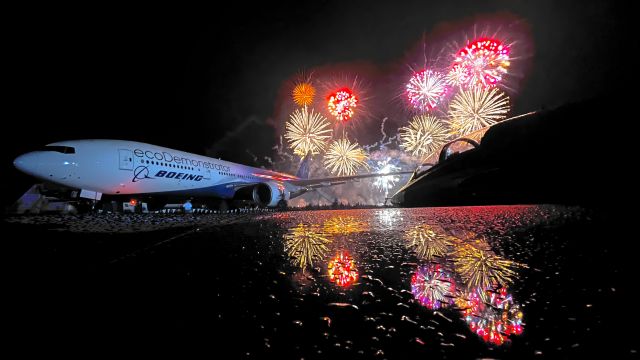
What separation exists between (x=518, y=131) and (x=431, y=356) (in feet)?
7.66

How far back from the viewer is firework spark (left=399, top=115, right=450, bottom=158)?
19.0m

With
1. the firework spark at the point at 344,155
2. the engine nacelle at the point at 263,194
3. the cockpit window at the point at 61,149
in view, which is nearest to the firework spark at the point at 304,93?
the firework spark at the point at 344,155

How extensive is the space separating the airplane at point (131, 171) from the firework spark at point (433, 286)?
1091 centimetres

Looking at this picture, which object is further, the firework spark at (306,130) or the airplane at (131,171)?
the firework spark at (306,130)

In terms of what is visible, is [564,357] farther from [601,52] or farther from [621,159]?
[601,52]

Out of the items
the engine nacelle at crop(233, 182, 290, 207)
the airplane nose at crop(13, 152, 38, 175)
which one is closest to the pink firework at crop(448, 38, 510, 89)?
the engine nacelle at crop(233, 182, 290, 207)

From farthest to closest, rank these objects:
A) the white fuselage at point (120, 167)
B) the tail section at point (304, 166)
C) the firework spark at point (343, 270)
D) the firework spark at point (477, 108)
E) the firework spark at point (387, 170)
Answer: the firework spark at point (387, 170), the tail section at point (304, 166), the firework spark at point (477, 108), the white fuselage at point (120, 167), the firework spark at point (343, 270)

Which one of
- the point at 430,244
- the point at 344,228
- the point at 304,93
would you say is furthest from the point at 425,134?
the point at 430,244

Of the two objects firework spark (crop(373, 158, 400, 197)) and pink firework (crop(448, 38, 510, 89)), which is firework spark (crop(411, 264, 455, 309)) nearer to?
pink firework (crop(448, 38, 510, 89))

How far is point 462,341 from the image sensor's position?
362 mm

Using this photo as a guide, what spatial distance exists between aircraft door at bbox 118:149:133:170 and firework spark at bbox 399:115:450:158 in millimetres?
16278

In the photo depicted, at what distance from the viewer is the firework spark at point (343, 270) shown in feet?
2.18

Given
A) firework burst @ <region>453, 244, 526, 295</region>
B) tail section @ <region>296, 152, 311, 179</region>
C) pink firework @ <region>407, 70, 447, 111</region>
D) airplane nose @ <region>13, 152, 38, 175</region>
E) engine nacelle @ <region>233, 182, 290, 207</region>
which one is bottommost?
firework burst @ <region>453, 244, 526, 295</region>

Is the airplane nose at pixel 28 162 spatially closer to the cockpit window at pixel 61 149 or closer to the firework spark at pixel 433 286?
the cockpit window at pixel 61 149
